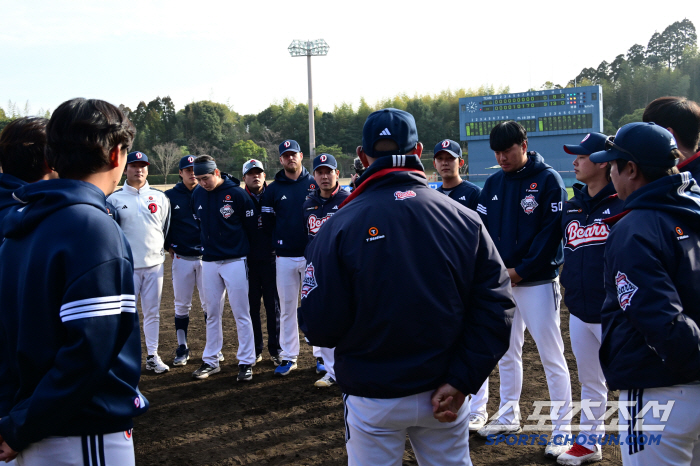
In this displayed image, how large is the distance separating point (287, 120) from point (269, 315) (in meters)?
57.2

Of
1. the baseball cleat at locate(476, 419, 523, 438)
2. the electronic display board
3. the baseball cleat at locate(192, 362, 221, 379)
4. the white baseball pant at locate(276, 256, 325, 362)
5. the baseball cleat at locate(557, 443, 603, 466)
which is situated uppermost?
the electronic display board

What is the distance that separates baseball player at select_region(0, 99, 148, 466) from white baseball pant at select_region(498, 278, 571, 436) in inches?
118

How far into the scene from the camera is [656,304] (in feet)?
6.33

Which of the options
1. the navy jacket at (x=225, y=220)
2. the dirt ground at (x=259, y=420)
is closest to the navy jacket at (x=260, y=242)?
the navy jacket at (x=225, y=220)

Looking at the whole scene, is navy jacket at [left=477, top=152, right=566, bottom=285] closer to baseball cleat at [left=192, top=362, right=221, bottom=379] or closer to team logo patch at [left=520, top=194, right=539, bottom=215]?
team logo patch at [left=520, top=194, right=539, bottom=215]

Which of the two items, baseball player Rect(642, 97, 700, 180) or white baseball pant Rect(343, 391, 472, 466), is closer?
white baseball pant Rect(343, 391, 472, 466)

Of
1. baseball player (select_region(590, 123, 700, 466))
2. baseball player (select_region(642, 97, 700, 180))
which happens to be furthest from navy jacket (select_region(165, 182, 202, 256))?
baseball player (select_region(590, 123, 700, 466))

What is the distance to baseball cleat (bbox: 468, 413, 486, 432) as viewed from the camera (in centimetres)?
423

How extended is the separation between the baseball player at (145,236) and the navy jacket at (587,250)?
→ 4.64m

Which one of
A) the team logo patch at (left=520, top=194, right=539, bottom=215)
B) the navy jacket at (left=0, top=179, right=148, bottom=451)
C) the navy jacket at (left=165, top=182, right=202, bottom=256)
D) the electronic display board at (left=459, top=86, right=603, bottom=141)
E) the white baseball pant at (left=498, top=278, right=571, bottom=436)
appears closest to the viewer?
the navy jacket at (left=0, top=179, right=148, bottom=451)

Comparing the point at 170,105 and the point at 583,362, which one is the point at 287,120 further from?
the point at 583,362

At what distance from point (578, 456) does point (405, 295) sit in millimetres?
2465

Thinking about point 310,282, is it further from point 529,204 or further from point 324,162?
point 324,162

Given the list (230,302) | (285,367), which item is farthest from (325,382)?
(230,302)
